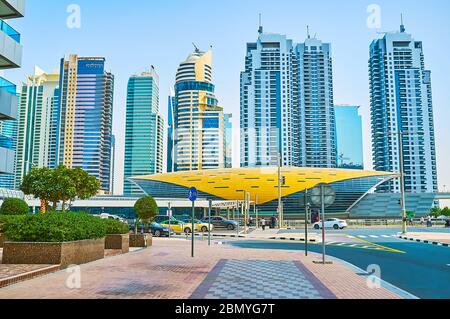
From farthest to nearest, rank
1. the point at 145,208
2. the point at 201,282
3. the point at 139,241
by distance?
the point at 145,208 < the point at 139,241 < the point at 201,282

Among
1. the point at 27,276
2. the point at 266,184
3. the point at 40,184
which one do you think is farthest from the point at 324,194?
the point at 266,184

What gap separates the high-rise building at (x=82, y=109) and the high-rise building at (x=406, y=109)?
125221 millimetres

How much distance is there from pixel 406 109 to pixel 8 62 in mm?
160706

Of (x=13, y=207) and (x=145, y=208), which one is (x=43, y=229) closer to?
(x=145, y=208)

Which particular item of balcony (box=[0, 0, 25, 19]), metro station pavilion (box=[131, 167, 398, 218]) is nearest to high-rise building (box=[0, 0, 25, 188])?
balcony (box=[0, 0, 25, 19])

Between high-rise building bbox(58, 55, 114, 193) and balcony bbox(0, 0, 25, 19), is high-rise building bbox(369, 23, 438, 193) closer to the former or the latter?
high-rise building bbox(58, 55, 114, 193)

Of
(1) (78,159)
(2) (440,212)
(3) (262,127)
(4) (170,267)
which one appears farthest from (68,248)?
(1) (78,159)

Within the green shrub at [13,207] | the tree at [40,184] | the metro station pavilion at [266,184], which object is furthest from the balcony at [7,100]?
the metro station pavilion at [266,184]

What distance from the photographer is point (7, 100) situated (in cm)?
2295

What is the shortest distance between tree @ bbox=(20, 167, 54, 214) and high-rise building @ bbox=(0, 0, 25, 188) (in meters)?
25.9

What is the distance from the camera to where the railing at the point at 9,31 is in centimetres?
2233

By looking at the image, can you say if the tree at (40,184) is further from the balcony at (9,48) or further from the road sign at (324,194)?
the road sign at (324,194)
